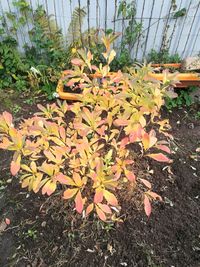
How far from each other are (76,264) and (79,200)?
56cm

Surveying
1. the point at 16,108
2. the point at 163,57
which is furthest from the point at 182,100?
the point at 16,108

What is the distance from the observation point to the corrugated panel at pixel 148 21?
271 centimetres

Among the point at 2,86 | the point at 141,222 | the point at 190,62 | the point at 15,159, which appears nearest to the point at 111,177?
the point at 15,159

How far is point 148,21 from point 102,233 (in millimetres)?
2167

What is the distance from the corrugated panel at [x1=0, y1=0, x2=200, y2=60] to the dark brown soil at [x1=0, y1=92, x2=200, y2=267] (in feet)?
5.47

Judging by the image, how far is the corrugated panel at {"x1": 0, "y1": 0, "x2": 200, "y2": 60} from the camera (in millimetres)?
2711

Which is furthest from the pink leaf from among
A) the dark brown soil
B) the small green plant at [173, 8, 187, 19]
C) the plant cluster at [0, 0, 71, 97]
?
the small green plant at [173, 8, 187, 19]

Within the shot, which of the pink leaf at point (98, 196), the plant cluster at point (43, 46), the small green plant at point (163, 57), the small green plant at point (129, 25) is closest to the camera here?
the pink leaf at point (98, 196)

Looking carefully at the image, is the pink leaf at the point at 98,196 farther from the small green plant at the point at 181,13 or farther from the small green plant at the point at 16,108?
the small green plant at the point at 181,13

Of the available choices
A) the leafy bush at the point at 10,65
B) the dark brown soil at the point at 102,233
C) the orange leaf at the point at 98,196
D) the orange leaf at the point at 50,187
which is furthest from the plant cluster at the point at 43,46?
the orange leaf at the point at 98,196

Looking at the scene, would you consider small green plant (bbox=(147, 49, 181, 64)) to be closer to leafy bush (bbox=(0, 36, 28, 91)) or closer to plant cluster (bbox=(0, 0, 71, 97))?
plant cluster (bbox=(0, 0, 71, 97))

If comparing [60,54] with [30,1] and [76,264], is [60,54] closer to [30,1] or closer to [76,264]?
[30,1]

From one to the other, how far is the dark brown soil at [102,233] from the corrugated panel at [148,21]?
1.67 m

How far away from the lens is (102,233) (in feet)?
5.40
